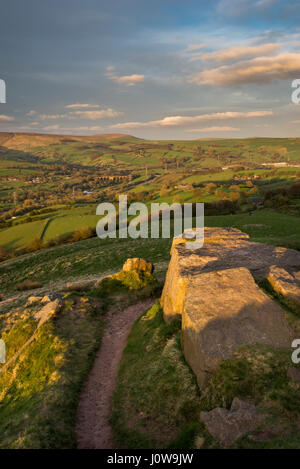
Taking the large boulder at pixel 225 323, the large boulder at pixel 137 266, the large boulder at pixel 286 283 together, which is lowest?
the large boulder at pixel 137 266

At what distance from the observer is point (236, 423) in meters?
8.69

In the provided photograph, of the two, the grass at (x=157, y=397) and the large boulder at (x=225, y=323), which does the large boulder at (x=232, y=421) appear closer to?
the grass at (x=157, y=397)

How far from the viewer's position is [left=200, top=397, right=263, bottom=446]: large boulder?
852cm

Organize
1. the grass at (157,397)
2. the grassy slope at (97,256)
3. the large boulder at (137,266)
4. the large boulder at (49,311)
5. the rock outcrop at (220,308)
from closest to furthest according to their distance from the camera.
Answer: the grass at (157,397) → the rock outcrop at (220,308) → the large boulder at (49,311) → the large boulder at (137,266) → the grassy slope at (97,256)

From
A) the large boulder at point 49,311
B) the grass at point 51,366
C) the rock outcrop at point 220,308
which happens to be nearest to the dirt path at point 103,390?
the grass at point 51,366

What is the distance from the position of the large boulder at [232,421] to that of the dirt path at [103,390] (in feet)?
13.6

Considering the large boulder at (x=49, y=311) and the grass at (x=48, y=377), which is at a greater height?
the large boulder at (x=49, y=311)

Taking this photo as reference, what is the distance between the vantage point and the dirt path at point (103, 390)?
11438mm

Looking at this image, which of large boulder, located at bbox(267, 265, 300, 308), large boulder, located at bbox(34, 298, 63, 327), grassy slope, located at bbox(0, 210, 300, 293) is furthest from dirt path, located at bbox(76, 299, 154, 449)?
grassy slope, located at bbox(0, 210, 300, 293)

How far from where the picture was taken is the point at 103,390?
14.3 m

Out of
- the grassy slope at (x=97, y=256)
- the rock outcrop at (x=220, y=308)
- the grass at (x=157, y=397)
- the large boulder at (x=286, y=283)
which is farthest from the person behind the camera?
the grassy slope at (x=97, y=256)

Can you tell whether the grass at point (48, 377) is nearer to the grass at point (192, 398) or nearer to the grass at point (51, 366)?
the grass at point (51, 366)

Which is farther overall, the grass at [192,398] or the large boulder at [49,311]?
the large boulder at [49,311]
